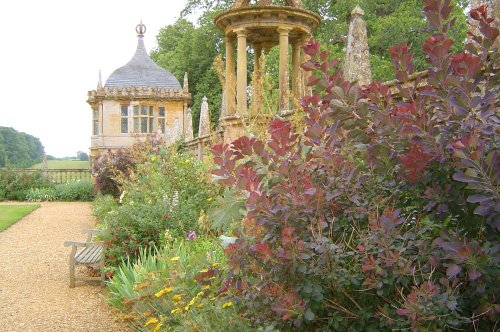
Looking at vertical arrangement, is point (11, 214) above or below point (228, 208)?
below

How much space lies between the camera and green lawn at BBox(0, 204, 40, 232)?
48.6 ft

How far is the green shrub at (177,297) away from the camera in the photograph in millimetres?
3873

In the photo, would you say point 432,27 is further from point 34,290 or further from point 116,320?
point 34,290

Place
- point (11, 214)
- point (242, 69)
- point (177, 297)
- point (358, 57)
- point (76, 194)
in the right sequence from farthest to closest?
point (76, 194) → point (11, 214) → point (242, 69) → point (358, 57) → point (177, 297)

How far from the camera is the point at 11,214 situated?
1697 centimetres

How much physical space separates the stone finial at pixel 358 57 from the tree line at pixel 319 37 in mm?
8067

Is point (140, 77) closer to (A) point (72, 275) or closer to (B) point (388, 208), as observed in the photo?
(A) point (72, 275)

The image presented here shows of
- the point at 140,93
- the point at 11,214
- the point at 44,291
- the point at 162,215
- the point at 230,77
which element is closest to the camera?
the point at 44,291

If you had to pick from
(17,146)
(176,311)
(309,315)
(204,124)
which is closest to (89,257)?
(176,311)

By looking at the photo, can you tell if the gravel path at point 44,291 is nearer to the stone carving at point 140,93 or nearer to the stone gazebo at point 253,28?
the stone gazebo at point 253,28

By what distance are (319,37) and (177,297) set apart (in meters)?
19.7

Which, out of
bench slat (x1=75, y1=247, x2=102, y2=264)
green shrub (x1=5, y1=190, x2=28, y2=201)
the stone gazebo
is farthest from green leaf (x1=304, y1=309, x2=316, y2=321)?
green shrub (x1=5, y1=190, x2=28, y2=201)

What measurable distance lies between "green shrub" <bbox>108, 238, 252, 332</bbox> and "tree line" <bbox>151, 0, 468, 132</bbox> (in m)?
9.63

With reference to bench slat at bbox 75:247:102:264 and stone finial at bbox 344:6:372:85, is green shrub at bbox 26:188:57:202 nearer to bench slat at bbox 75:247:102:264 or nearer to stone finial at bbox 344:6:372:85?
bench slat at bbox 75:247:102:264
